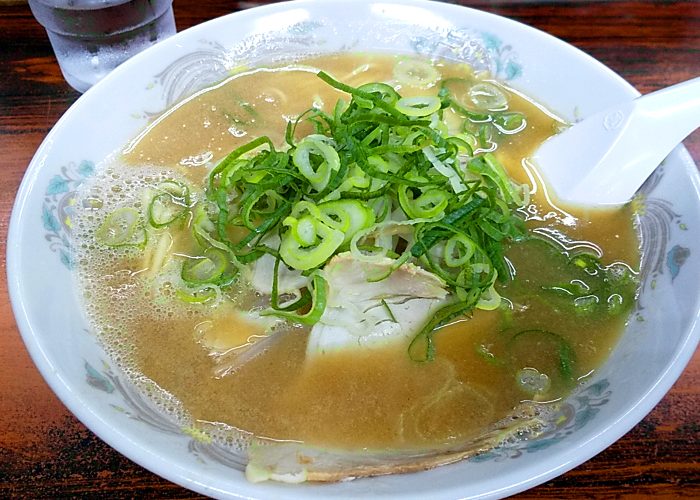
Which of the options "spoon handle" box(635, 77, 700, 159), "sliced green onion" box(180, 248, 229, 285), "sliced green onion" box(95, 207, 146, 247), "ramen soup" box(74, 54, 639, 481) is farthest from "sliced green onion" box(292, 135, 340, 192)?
"spoon handle" box(635, 77, 700, 159)

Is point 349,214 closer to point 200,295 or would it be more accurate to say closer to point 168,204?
point 200,295

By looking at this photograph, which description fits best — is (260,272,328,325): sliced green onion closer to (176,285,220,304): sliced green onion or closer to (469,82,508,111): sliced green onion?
(176,285,220,304): sliced green onion

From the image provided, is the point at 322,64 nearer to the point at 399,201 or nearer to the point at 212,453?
the point at 399,201

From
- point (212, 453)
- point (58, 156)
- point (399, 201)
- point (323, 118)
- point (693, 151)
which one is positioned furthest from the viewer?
point (693, 151)

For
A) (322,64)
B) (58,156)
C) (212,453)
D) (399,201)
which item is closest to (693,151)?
(399,201)

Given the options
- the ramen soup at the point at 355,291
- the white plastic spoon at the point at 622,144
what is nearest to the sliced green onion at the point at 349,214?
the ramen soup at the point at 355,291
